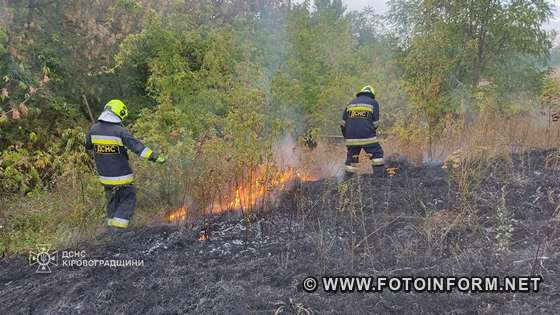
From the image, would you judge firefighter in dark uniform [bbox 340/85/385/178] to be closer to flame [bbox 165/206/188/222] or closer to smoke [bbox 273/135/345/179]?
smoke [bbox 273/135/345/179]

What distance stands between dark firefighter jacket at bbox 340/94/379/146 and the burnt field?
1.33 m

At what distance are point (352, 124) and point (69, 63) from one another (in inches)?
203

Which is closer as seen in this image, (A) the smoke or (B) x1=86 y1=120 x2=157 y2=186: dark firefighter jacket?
(B) x1=86 y1=120 x2=157 y2=186: dark firefighter jacket

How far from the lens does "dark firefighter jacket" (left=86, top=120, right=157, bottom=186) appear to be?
4.94 m

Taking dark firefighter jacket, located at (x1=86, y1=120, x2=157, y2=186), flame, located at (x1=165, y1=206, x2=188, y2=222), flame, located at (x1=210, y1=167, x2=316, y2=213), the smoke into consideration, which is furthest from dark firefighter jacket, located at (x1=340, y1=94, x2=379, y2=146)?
dark firefighter jacket, located at (x1=86, y1=120, x2=157, y2=186)

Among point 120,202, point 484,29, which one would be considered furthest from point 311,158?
point 484,29

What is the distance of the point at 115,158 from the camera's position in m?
5.05

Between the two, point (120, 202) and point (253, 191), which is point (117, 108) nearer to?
point (120, 202)

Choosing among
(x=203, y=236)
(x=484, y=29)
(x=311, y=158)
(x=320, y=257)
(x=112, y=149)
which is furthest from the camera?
(x=484, y=29)

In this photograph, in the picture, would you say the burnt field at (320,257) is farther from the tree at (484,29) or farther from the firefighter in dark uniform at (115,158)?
the tree at (484,29)

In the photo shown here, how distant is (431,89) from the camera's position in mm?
7148

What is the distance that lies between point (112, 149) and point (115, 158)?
12cm

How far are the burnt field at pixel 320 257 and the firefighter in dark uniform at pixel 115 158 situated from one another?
1.27 feet

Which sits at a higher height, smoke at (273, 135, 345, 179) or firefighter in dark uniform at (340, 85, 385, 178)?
firefighter in dark uniform at (340, 85, 385, 178)
